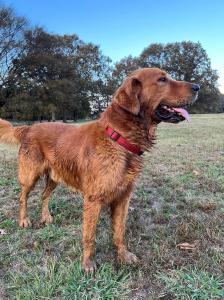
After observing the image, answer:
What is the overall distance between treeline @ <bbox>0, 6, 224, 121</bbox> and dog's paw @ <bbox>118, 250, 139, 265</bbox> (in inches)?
1315

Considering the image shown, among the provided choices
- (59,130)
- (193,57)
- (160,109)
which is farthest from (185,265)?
(193,57)

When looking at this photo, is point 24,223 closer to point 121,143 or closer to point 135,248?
point 135,248

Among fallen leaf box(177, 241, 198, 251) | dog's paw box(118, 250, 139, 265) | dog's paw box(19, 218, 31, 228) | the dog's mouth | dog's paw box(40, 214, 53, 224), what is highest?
the dog's mouth

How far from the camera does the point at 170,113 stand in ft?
10.8

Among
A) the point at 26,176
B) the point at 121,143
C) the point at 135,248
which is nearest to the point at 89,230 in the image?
the point at 135,248

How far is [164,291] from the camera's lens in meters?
2.82

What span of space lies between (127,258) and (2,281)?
1.21 m

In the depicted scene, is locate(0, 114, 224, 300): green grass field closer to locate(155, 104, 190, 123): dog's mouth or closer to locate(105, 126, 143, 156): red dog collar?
locate(105, 126, 143, 156): red dog collar

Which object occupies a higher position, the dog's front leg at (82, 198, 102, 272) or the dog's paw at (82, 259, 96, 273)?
the dog's front leg at (82, 198, 102, 272)

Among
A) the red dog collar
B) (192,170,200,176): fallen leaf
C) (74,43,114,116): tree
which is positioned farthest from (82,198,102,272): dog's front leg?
(74,43,114,116): tree

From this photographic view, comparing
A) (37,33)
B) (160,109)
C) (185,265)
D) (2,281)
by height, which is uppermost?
(37,33)

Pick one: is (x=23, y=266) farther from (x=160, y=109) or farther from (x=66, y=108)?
(x=66, y=108)

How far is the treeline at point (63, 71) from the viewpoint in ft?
120

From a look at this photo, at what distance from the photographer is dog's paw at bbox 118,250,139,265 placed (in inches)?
130
